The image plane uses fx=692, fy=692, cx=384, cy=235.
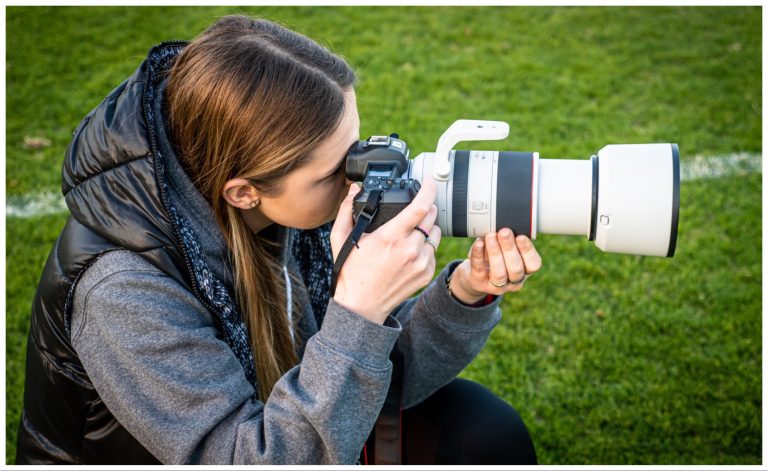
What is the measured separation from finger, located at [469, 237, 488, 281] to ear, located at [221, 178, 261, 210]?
0.54m

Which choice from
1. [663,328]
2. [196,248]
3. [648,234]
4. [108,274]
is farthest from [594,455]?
[108,274]

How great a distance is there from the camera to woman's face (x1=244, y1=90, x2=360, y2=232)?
161 centimetres

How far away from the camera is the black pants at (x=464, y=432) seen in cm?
188

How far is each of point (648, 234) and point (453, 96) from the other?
293 cm

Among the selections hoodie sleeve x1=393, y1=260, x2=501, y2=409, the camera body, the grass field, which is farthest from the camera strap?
the grass field

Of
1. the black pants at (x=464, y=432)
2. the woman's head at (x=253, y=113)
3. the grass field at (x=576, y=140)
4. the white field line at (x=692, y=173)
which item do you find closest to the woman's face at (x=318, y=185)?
the woman's head at (x=253, y=113)

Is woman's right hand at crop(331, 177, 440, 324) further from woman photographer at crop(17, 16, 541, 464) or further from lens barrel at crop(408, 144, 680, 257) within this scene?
lens barrel at crop(408, 144, 680, 257)

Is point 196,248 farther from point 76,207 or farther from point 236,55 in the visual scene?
point 236,55

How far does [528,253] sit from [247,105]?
0.73m

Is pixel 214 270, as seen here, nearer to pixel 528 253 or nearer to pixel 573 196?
pixel 528 253

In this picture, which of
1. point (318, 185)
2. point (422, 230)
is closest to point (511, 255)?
point (422, 230)

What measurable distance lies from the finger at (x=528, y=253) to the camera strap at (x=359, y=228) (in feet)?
1.17

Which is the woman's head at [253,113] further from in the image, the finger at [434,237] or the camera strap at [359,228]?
the finger at [434,237]

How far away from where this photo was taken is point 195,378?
1435 millimetres
